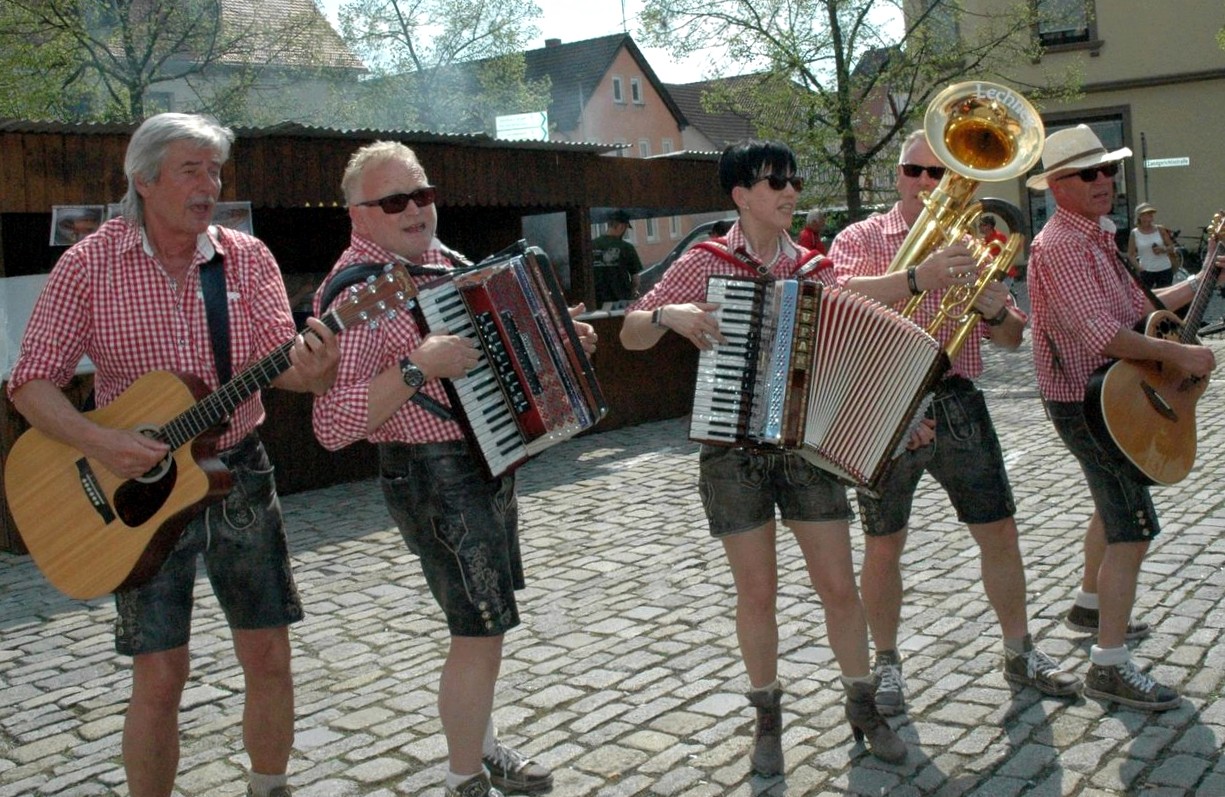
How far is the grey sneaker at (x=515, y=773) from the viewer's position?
13.4ft

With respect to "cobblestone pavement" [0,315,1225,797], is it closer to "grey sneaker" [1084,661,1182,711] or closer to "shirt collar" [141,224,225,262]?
"grey sneaker" [1084,661,1182,711]

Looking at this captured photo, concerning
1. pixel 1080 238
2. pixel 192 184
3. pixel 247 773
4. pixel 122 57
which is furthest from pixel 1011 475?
pixel 122 57

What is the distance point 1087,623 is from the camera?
539 centimetres

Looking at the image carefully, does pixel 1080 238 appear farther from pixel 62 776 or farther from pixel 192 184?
pixel 62 776

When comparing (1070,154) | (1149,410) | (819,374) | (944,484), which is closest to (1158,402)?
(1149,410)

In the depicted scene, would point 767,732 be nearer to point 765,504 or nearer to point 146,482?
point 765,504

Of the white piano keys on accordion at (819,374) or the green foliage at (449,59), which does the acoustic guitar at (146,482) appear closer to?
the white piano keys on accordion at (819,374)

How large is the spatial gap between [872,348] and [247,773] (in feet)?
8.29

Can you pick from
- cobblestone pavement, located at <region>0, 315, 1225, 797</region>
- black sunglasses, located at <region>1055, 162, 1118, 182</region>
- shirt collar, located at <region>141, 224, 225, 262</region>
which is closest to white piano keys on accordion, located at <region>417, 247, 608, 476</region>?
shirt collar, located at <region>141, 224, 225, 262</region>

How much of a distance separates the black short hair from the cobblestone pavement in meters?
1.87

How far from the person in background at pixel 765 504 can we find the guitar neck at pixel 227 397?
43.8 inches

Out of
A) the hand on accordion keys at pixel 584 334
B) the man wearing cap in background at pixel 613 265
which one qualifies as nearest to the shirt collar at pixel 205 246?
the hand on accordion keys at pixel 584 334

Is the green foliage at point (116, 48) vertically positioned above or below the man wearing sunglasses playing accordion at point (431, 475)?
above

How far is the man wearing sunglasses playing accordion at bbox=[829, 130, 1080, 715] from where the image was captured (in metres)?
4.58
